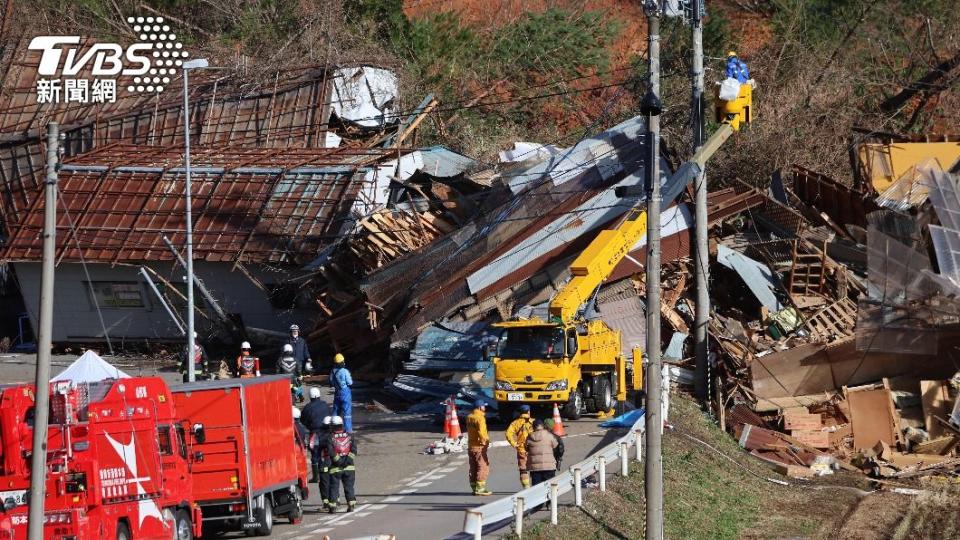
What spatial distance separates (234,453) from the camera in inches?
732

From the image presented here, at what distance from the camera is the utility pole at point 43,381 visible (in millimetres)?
14719

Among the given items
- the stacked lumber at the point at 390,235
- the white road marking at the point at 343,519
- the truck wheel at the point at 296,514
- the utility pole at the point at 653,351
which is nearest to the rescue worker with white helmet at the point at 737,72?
the utility pole at the point at 653,351

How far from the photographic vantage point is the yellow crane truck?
27.1 m

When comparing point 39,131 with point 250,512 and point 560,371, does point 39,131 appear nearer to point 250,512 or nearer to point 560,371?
point 560,371

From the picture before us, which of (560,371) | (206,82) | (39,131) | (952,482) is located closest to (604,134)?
(560,371)

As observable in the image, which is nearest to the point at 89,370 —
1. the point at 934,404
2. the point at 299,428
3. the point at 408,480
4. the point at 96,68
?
the point at 299,428

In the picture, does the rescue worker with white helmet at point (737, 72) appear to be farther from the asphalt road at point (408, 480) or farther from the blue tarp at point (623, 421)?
the asphalt road at point (408, 480)

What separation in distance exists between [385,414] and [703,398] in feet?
23.4

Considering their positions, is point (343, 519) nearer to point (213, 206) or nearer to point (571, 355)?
point (571, 355)

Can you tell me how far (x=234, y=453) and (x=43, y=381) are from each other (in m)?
3.79

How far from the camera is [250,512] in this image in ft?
60.5

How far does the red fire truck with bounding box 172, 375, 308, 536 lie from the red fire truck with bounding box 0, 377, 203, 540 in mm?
1228

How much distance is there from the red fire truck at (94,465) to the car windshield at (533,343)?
36.6 feet

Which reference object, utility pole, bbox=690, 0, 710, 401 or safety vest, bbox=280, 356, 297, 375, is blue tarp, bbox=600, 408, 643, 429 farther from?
safety vest, bbox=280, 356, 297, 375
